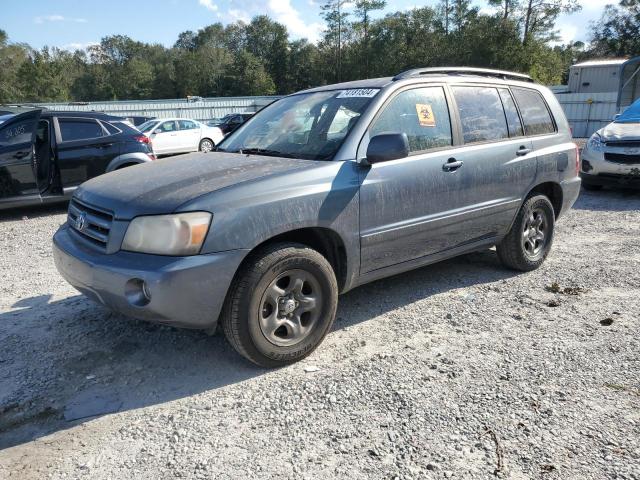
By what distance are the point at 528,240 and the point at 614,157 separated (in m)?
4.95

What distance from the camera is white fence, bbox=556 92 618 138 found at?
22.1m

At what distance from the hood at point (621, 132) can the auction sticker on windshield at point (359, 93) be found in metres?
6.64

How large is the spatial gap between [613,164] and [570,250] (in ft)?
12.4

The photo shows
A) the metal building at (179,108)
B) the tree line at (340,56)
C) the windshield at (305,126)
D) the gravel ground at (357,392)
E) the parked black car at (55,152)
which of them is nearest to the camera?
the gravel ground at (357,392)

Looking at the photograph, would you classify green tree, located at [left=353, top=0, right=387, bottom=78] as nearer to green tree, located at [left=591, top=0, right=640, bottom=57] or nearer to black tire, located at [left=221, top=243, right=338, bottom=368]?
green tree, located at [left=591, top=0, right=640, bottom=57]

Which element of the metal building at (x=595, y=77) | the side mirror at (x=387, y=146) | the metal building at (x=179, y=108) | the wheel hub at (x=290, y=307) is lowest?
the wheel hub at (x=290, y=307)

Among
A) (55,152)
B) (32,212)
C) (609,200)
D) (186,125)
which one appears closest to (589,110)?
(609,200)

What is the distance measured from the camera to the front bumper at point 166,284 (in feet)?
9.25

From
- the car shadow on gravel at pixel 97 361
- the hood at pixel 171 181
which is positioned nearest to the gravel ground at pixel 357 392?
the car shadow on gravel at pixel 97 361

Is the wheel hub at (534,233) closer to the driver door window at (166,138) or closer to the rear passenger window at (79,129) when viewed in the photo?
the rear passenger window at (79,129)

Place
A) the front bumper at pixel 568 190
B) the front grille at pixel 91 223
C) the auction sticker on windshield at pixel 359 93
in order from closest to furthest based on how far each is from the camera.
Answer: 1. the front grille at pixel 91 223
2. the auction sticker on windshield at pixel 359 93
3. the front bumper at pixel 568 190

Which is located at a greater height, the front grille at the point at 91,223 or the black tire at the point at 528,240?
the front grille at the point at 91,223

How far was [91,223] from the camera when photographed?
330 cm

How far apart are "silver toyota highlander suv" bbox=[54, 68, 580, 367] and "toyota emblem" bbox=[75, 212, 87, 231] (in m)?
0.02
